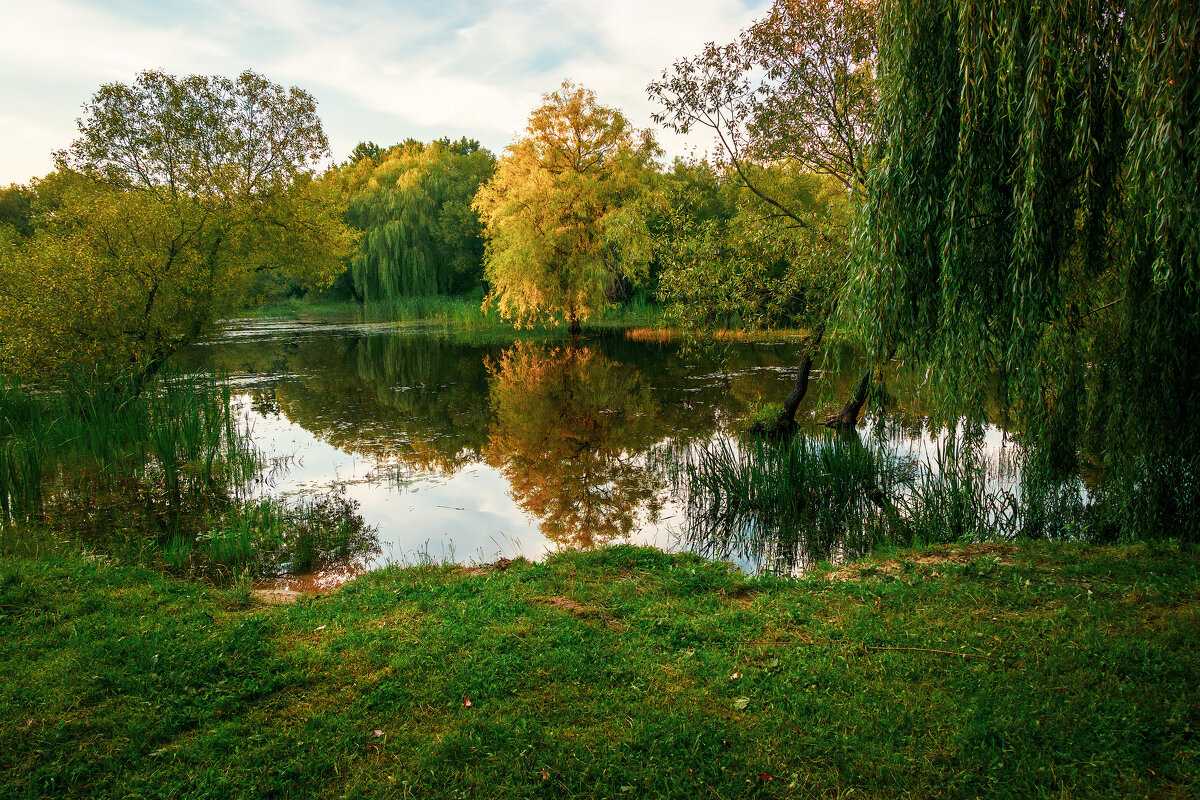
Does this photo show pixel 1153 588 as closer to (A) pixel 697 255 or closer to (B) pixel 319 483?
(A) pixel 697 255

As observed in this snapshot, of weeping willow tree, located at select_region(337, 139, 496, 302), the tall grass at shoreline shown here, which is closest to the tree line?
the tall grass at shoreline

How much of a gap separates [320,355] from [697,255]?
62.1ft

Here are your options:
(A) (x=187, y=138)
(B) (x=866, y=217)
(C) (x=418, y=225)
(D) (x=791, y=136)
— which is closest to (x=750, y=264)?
(D) (x=791, y=136)

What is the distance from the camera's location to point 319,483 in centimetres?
1055

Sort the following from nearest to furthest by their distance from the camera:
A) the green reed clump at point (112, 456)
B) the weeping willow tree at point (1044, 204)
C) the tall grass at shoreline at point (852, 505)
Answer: the weeping willow tree at point (1044, 204)
the tall grass at shoreline at point (852, 505)
the green reed clump at point (112, 456)

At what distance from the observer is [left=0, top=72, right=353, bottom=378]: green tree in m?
11.6

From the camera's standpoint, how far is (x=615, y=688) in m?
4.05

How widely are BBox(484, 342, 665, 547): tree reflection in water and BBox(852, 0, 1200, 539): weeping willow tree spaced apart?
473cm

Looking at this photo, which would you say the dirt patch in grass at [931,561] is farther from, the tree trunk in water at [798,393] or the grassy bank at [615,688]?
the tree trunk in water at [798,393]

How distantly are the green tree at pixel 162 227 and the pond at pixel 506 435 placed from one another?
10.2 feet

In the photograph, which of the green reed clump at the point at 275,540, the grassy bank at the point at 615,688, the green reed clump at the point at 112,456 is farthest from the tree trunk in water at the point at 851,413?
the green reed clump at the point at 112,456

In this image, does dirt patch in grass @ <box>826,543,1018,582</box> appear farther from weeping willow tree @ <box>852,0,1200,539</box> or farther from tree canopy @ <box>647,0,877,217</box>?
tree canopy @ <box>647,0,877,217</box>

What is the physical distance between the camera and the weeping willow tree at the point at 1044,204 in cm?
394

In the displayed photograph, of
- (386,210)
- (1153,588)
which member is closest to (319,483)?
(1153,588)
